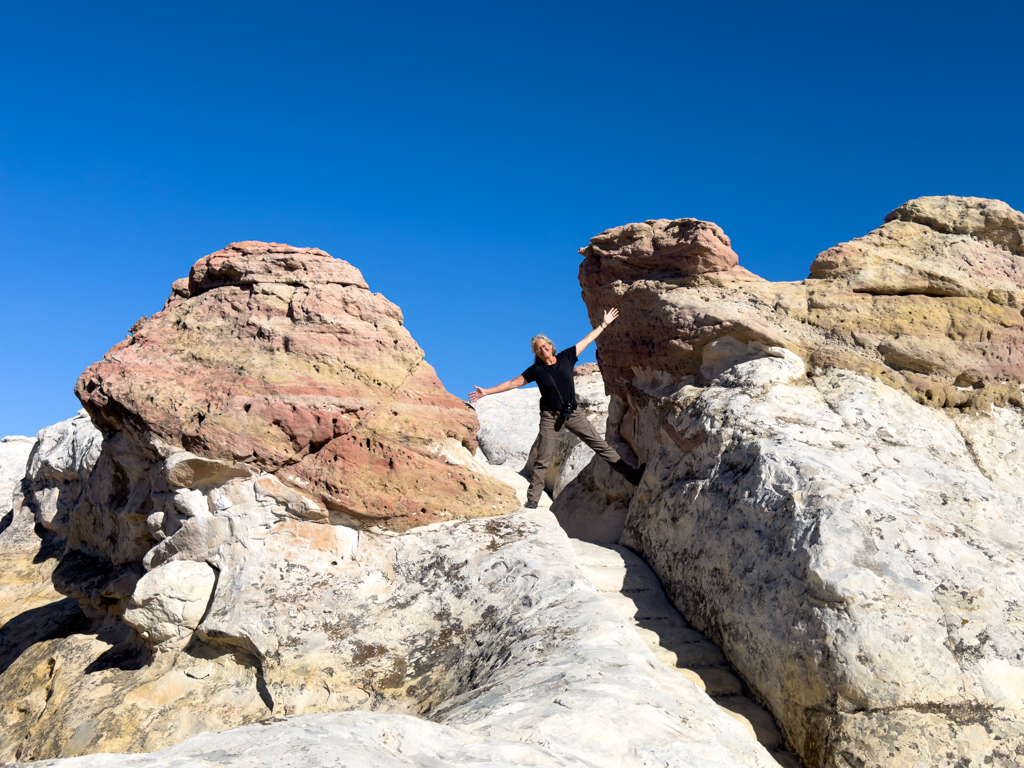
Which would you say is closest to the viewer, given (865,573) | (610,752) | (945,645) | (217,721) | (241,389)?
(610,752)

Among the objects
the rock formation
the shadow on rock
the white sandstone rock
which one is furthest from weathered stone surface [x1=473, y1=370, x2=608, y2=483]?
the shadow on rock

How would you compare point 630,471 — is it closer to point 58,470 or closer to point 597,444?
point 597,444

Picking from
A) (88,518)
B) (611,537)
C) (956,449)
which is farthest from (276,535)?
(956,449)

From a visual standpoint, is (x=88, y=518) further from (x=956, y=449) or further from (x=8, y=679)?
(x=956, y=449)

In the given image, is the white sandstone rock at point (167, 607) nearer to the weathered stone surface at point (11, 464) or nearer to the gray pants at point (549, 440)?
the gray pants at point (549, 440)

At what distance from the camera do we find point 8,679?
7168 mm

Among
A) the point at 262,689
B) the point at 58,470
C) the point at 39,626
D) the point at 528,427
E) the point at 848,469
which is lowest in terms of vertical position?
the point at 39,626

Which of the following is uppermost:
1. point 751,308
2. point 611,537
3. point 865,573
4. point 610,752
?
point 751,308

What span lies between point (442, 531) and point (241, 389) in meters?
2.38

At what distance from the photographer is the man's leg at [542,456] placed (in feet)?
25.0

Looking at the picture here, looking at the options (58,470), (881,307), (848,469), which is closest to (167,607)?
(848,469)

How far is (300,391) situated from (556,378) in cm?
261

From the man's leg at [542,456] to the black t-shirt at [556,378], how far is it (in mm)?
164

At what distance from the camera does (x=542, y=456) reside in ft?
25.4
